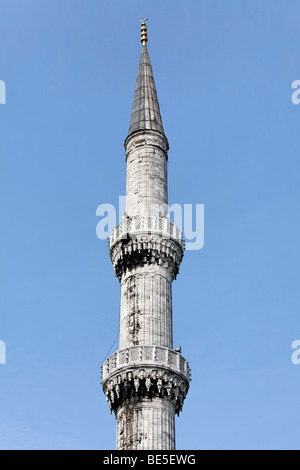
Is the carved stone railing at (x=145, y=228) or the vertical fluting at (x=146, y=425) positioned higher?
the carved stone railing at (x=145, y=228)

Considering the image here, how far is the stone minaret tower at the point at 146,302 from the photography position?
1244 inches

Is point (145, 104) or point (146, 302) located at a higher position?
point (145, 104)

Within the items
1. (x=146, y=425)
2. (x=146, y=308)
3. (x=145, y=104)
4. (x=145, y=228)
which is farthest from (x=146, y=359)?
(x=145, y=104)

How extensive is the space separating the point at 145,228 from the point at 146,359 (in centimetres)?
569

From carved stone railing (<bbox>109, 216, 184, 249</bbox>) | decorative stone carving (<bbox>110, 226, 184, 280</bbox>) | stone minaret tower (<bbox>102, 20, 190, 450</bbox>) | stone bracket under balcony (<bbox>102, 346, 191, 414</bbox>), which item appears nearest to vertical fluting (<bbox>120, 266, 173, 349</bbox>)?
stone minaret tower (<bbox>102, 20, 190, 450</bbox>)

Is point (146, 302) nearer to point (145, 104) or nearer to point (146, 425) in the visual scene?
point (146, 425)

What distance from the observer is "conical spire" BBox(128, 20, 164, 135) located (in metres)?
39.0

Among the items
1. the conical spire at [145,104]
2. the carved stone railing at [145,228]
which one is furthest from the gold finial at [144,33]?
the carved stone railing at [145,228]

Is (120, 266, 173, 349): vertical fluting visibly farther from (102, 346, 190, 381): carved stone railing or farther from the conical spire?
the conical spire

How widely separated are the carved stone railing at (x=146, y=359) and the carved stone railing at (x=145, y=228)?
5022mm

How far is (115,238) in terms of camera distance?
3600cm

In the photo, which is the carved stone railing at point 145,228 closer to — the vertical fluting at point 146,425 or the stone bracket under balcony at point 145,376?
the stone bracket under balcony at point 145,376

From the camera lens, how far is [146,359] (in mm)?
32062
